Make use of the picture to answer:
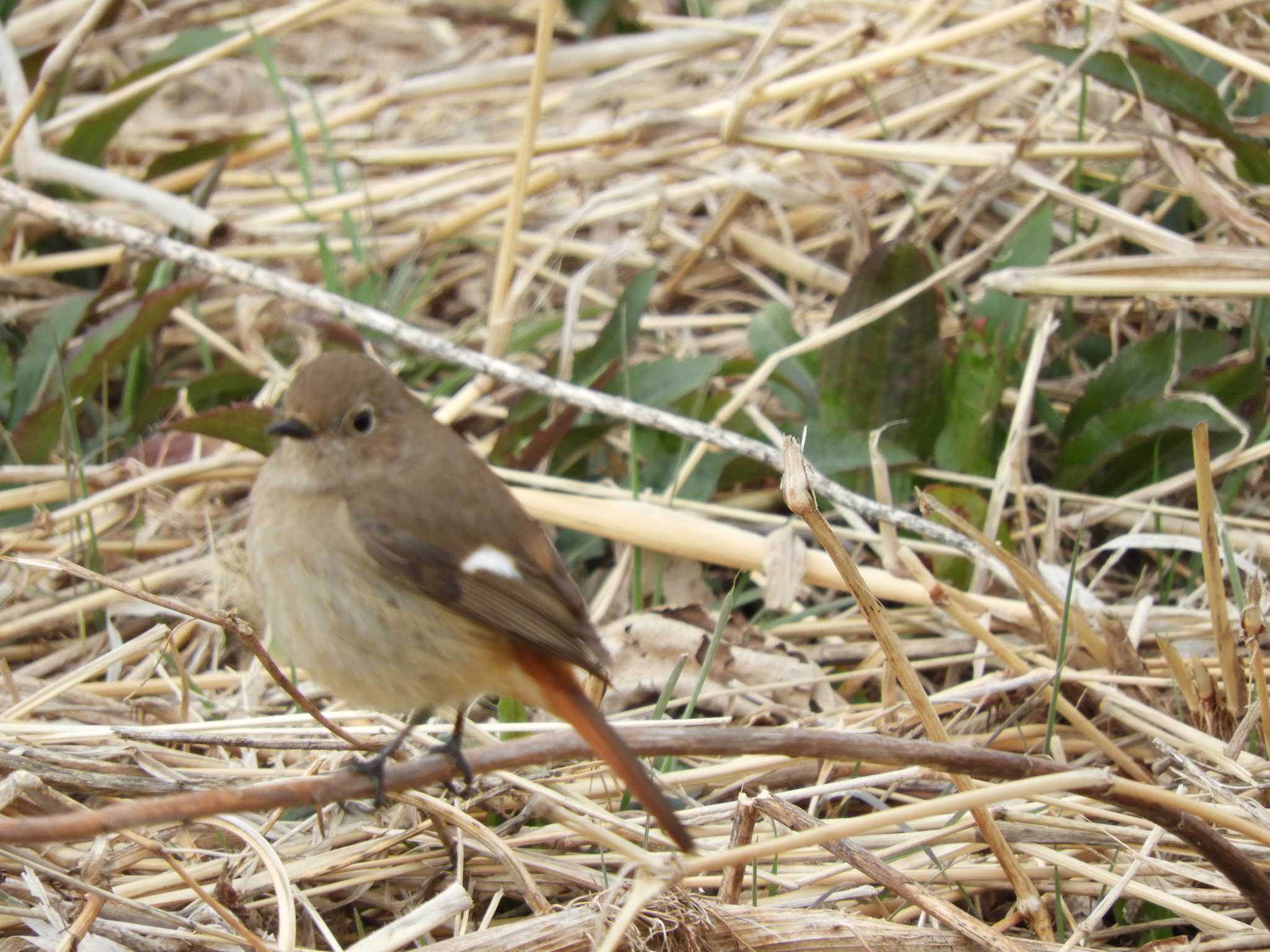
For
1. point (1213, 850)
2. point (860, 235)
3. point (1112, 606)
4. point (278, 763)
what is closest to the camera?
point (1213, 850)

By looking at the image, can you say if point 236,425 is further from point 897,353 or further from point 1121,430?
point 1121,430

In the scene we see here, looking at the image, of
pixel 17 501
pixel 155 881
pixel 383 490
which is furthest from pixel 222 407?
pixel 155 881

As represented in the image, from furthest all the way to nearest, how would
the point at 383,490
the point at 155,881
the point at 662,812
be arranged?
1. the point at 383,490
2. the point at 155,881
3. the point at 662,812

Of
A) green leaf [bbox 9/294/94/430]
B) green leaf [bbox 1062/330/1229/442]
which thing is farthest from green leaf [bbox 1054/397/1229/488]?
green leaf [bbox 9/294/94/430]

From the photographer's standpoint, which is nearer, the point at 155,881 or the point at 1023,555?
Result: the point at 155,881

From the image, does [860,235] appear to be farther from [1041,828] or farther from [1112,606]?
[1041,828]

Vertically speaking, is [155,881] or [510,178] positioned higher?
[510,178]

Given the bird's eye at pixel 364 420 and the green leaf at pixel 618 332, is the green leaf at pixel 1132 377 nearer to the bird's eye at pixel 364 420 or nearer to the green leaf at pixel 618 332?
the green leaf at pixel 618 332
